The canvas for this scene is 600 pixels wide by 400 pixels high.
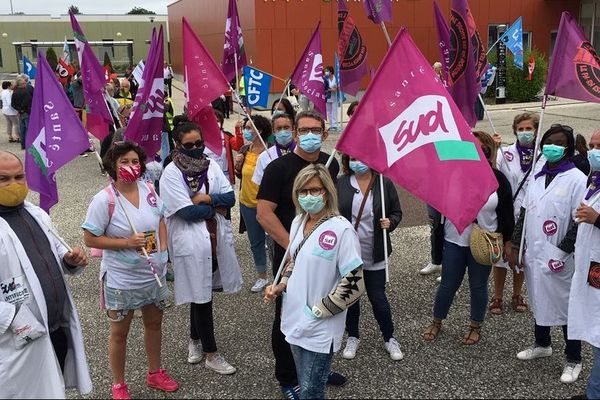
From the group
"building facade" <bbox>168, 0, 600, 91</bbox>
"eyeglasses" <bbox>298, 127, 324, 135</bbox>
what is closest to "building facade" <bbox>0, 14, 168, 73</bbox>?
"building facade" <bbox>168, 0, 600, 91</bbox>

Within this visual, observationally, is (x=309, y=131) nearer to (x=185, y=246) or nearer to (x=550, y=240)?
(x=185, y=246)

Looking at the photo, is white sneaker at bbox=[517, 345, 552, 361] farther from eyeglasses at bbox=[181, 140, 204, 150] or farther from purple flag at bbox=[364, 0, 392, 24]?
purple flag at bbox=[364, 0, 392, 24]

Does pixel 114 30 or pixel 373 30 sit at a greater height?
pixel 114 30

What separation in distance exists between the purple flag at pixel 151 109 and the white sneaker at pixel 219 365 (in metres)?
2.03

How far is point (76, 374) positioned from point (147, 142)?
2.47 m

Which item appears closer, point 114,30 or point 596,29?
point 596,29

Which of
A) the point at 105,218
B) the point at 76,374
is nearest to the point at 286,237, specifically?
the point at 105,218

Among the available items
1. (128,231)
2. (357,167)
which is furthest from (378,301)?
(128,231)

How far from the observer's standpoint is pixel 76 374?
3.36 m

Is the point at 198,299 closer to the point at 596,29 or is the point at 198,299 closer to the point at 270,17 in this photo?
the point at 270,17

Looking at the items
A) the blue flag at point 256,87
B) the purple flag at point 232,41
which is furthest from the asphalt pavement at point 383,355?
the purple flag at point 232,41

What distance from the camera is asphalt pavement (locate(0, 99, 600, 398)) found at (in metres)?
3.99

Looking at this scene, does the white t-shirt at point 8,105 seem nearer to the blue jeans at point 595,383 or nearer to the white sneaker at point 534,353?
the white sneaker at point 534,353

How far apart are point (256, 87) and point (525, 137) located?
13.3ft
